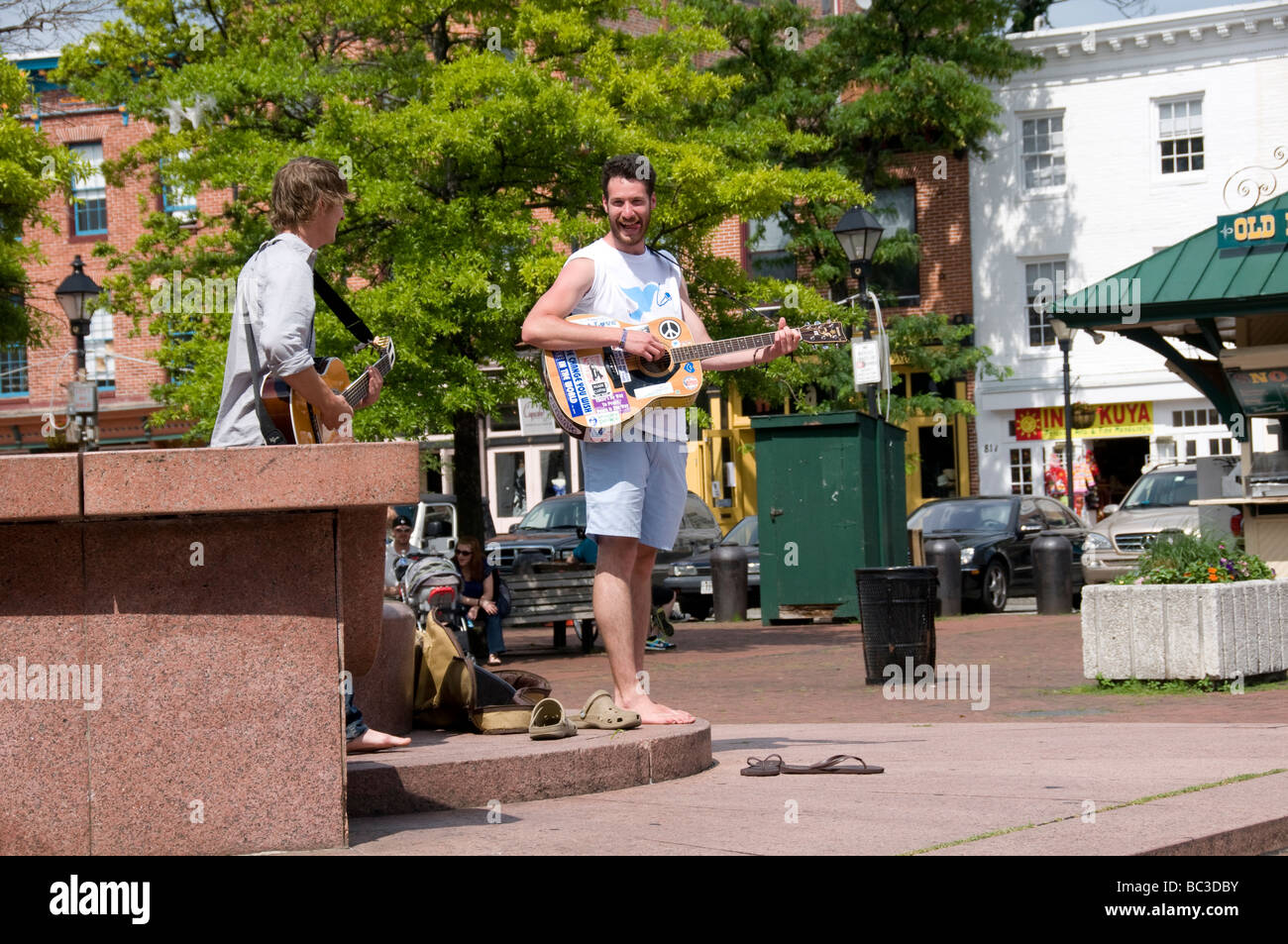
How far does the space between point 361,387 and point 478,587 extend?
980cm

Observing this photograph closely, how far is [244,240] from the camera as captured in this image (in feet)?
53.0

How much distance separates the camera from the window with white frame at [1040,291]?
33469 mm

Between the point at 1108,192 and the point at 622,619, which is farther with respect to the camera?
the point at 1108,192

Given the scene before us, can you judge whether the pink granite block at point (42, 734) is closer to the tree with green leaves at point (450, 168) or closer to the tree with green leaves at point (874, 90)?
the tree with green leaves at point (450, 168)

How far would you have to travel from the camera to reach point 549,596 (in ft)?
52.9

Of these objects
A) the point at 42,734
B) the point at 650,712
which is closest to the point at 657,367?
the point at 650,712

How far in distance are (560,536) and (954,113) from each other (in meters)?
13.6

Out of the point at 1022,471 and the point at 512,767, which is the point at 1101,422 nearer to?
the point at 1022,471

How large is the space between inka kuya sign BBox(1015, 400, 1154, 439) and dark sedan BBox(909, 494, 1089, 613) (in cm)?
1009

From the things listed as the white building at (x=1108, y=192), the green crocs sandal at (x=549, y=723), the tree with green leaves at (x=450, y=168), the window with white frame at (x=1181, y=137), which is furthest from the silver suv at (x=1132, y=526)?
the green crocs sandal at (x=549, y=723)

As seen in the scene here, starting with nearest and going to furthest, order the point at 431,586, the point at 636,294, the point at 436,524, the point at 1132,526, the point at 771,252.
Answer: the point at 636,294
the point at 431,586
the point at 1132,526
the point at 436,524
the point at 771,252

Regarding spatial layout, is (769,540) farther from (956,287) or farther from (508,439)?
(508,439)

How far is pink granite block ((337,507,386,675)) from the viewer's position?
4.90 meters
